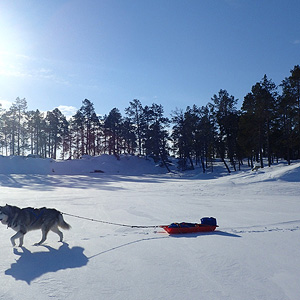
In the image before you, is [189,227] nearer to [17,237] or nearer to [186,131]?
[17,237]

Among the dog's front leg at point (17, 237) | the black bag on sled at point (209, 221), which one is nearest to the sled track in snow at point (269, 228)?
the black bag on sled at point (209, 221)

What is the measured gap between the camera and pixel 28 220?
598 cm

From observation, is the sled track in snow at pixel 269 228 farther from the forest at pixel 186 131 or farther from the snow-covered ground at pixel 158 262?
the forest at pixel 186 131

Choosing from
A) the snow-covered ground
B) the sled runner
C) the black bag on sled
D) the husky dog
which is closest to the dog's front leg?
the husky dog

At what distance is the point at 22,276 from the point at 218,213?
25.4ft

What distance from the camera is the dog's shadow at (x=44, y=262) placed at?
14.3 ft

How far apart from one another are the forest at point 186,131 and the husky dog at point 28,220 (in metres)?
28.7

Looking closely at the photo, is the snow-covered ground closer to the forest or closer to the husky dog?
the husky dog

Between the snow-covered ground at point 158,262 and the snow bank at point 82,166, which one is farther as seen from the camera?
the snow bank at point 82,166

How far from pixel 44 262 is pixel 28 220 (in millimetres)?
1457

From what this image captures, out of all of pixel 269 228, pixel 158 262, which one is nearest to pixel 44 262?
pixel 158 262

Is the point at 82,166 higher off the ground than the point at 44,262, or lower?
higher

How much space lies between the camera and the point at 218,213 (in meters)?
10.2

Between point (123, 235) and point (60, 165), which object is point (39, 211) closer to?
point (123, 235)
